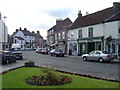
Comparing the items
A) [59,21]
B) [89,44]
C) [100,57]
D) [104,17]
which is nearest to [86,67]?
[100,57]

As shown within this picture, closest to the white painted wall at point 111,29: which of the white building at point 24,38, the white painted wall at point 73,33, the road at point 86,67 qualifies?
the road at point 86,67

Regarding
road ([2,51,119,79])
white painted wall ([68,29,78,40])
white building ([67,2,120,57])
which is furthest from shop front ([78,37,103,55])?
road ([2,51,119,79])

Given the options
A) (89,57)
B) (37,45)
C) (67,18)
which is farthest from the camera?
(37,45)

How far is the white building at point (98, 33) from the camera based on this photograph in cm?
2730

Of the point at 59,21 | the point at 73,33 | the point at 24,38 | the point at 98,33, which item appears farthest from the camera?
the point at 24,38

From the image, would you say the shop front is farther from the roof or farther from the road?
the road

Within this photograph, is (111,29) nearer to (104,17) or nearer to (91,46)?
(104,17)

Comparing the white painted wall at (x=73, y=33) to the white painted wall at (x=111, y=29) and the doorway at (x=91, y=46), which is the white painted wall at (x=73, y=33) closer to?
the doorway at (x=91, y=46)

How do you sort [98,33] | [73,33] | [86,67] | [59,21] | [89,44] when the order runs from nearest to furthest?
[86,67] < [98,33] < [89,44] < [73,33] < [59,21]

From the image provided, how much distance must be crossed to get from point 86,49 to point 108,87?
27.0 metres

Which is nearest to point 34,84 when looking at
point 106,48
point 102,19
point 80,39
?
point 106,48

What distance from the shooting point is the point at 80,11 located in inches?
1612

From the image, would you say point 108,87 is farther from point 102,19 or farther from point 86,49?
point 86,49

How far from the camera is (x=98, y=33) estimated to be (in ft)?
101
